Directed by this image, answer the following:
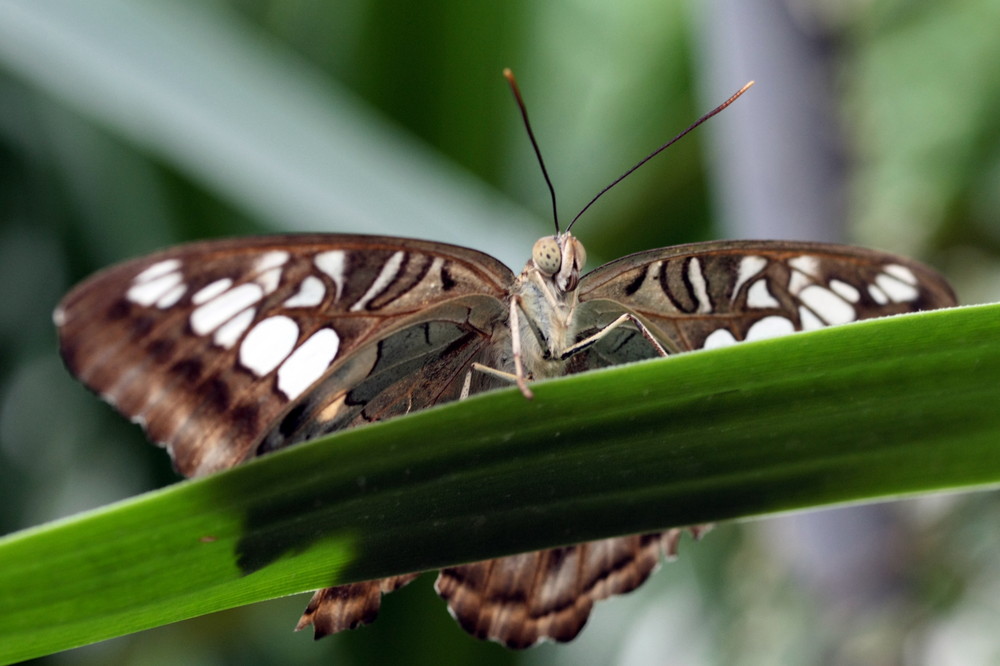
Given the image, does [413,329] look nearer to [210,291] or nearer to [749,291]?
[210,291]

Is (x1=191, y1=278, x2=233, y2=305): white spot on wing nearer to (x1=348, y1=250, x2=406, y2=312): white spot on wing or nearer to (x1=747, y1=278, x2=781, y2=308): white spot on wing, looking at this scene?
(x1=348, y1=250, x2=406, y2=312): white spot on wing

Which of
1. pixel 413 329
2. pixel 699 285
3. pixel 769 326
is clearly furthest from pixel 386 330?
pixel 769 326

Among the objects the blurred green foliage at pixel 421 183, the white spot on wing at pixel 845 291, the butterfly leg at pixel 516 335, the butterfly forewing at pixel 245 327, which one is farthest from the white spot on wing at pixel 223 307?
the white spot on wing at pixel 845 291

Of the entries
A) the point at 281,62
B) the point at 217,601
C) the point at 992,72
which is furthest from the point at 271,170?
the point at 992,72

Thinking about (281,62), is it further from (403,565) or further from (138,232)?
(403,565)

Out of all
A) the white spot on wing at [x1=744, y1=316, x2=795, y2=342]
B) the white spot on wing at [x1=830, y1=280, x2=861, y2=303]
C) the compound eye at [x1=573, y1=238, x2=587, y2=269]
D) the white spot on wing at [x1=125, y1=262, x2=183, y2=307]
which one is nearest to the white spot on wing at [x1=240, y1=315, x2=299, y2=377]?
the white spot on wing at [x1=125, y1=262, x2=183, y2=307]

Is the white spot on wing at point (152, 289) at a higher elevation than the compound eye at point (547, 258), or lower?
higher

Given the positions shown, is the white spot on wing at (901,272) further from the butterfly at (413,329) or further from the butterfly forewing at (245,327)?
the butterfly forewing at (245,327)
